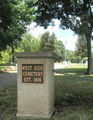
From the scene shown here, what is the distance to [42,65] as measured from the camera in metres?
3.30

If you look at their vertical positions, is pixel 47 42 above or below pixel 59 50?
above

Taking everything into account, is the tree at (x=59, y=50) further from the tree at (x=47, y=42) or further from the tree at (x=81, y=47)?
the tree at (x=81, y=47)

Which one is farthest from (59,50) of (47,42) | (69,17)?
(69,17)

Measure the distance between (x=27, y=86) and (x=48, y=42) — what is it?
77879 millimetres

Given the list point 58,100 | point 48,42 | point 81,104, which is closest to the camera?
point 81,104

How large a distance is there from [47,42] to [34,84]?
77.9 m

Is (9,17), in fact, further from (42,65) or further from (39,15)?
(42,65)

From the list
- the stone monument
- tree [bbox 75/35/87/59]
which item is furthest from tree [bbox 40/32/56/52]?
the stone monument

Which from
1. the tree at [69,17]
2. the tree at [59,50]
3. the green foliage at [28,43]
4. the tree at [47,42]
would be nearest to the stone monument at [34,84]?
the tree at [69,17]

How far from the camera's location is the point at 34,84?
333 centimetres

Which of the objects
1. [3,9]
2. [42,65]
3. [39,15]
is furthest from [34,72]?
[39,15]

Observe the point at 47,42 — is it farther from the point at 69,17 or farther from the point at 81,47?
→ the point at 69,17

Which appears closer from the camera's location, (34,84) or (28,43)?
(34,84)

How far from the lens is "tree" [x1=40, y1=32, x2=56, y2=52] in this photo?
78912 mm
